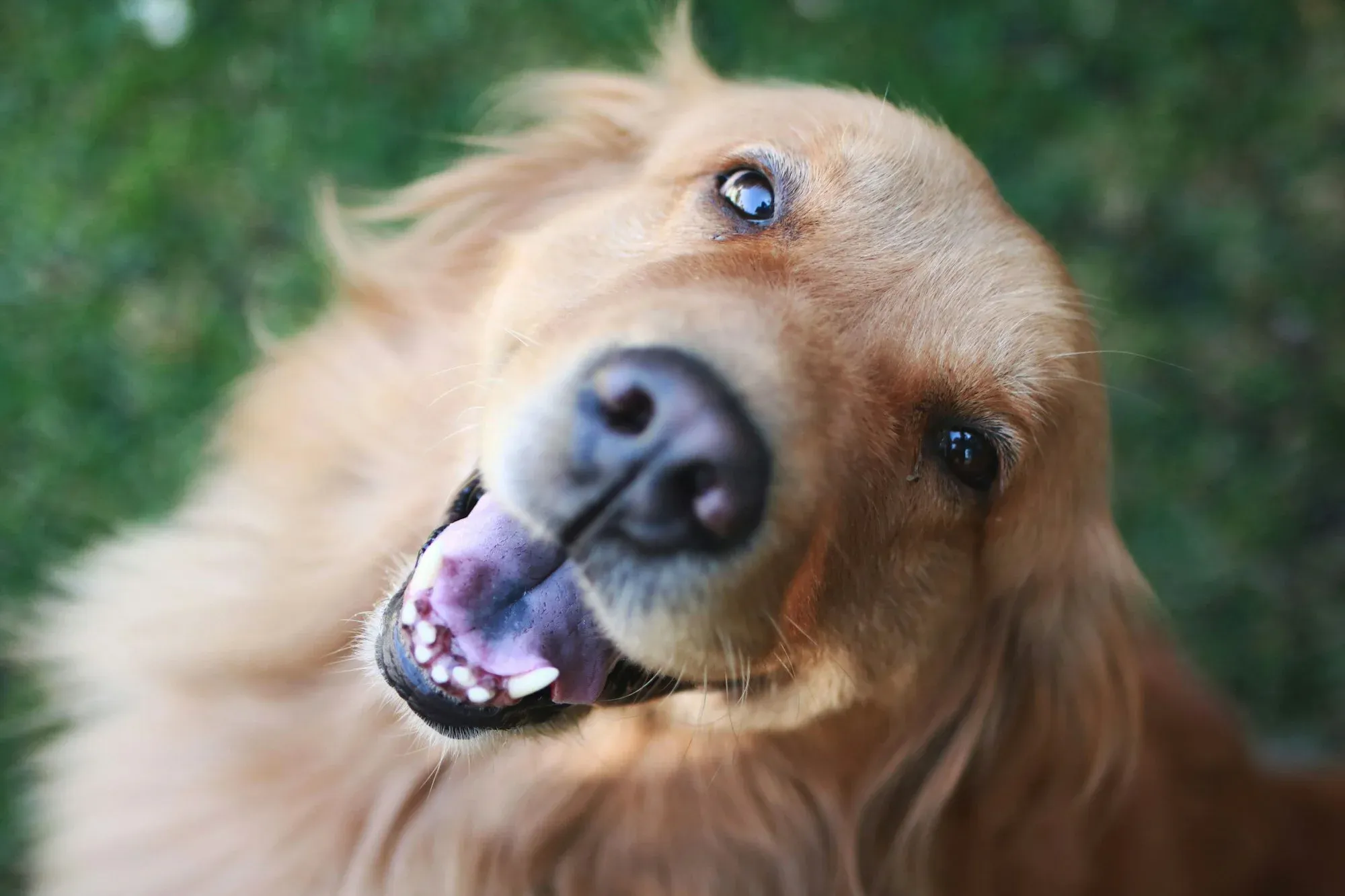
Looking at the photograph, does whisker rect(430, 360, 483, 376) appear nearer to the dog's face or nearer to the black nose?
the dog's face

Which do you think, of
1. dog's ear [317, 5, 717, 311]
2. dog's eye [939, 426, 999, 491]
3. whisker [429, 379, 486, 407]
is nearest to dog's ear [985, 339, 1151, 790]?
dog's eye [939, 426, 999, 491]

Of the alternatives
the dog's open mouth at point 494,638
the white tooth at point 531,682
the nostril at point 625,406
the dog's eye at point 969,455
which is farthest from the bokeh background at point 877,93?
the nostril at point 625,406

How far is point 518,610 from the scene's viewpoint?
1873mm

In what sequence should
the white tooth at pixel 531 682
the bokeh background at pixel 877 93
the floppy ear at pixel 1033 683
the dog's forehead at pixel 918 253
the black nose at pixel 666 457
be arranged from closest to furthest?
1. the black nose at pixel 666 457
2. the white tooth at pixel 531 682
3. the dog's forehead at pixel 918 253
4. the floppy ear at pixel 1033 683
5. the bokeh background at pixel 877 93

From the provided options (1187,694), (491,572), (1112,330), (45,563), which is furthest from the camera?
(1112,330)

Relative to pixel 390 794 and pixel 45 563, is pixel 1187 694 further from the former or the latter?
pixel 45 563

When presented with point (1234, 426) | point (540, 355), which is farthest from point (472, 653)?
point (1234, 426)

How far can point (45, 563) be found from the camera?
3414 mm

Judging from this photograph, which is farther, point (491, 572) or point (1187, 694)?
point (1187, 694)

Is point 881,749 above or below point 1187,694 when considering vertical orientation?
above

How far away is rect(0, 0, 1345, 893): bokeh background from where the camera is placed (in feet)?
12.0

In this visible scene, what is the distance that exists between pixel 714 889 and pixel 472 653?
85cm

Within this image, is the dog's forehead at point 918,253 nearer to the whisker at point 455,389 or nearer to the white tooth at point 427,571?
the whisker at point 455,389

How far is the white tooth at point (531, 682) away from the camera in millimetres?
1810
